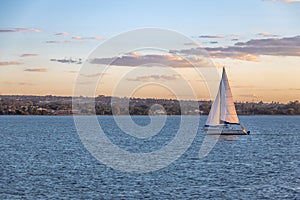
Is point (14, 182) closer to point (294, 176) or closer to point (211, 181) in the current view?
point (211, 181)

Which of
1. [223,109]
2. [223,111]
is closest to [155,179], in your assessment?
[223,111]

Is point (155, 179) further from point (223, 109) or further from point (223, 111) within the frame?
point (223, 109)

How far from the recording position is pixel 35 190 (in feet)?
141

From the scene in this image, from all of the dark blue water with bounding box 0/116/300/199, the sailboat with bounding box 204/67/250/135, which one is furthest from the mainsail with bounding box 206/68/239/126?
the dark blue water with bounding box 0/116/300/199

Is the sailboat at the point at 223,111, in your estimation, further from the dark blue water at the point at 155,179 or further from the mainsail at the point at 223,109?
the dark blue water at the point at 155,179

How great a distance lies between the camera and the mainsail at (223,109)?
102938 millimetres

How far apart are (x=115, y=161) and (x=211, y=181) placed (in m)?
18.9

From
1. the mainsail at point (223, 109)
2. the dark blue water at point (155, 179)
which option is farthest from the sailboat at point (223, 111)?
the dark blue water at point (155, 179)

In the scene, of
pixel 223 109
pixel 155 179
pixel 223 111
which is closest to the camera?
pixel 155 179

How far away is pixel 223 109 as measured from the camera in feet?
338

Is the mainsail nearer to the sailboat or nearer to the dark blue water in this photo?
the sailboat

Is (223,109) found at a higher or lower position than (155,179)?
higher

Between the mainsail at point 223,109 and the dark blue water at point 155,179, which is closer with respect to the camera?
the dark blue water at point 155,179

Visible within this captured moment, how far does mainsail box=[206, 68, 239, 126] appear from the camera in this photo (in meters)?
103
